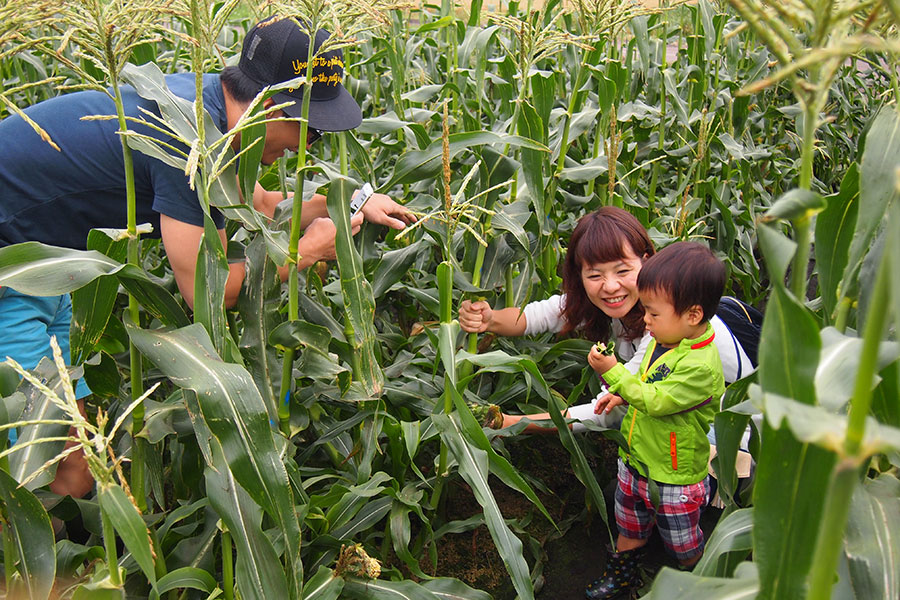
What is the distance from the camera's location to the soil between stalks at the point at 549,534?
2717 millimetres

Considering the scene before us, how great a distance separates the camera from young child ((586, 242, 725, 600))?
87.0 inches

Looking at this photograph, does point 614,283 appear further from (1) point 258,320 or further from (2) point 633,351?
(1) point 258,320

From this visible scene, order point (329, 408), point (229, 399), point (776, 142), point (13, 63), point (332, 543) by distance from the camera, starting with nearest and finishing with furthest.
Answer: point (229, 399) < point (332, 543) < point (329, 408) < point (13, 63) < point (776, 142)

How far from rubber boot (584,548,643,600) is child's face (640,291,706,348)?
816 millimetres

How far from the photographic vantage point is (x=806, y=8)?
94cm

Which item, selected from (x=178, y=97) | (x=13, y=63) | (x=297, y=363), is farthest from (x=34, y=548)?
(x=13, y=63)

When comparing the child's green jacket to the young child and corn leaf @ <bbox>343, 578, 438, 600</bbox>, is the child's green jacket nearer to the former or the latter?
the young child

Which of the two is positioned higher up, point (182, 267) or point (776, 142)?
point (182, 267)

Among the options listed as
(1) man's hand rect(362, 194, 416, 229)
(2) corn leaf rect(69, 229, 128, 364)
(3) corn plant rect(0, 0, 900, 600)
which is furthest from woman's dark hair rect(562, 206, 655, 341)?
(2) corn leaf rect(69, 229, 128, 364)

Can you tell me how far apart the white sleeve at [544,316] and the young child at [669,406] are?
0.41 meters

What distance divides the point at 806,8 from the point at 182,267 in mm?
1653

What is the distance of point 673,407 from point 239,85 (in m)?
1.56

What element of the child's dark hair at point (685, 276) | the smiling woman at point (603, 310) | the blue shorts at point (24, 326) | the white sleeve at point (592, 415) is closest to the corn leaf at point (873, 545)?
the child's dark hair at point (685, 276)

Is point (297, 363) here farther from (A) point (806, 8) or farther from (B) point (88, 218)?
(A) point (806, 8)
